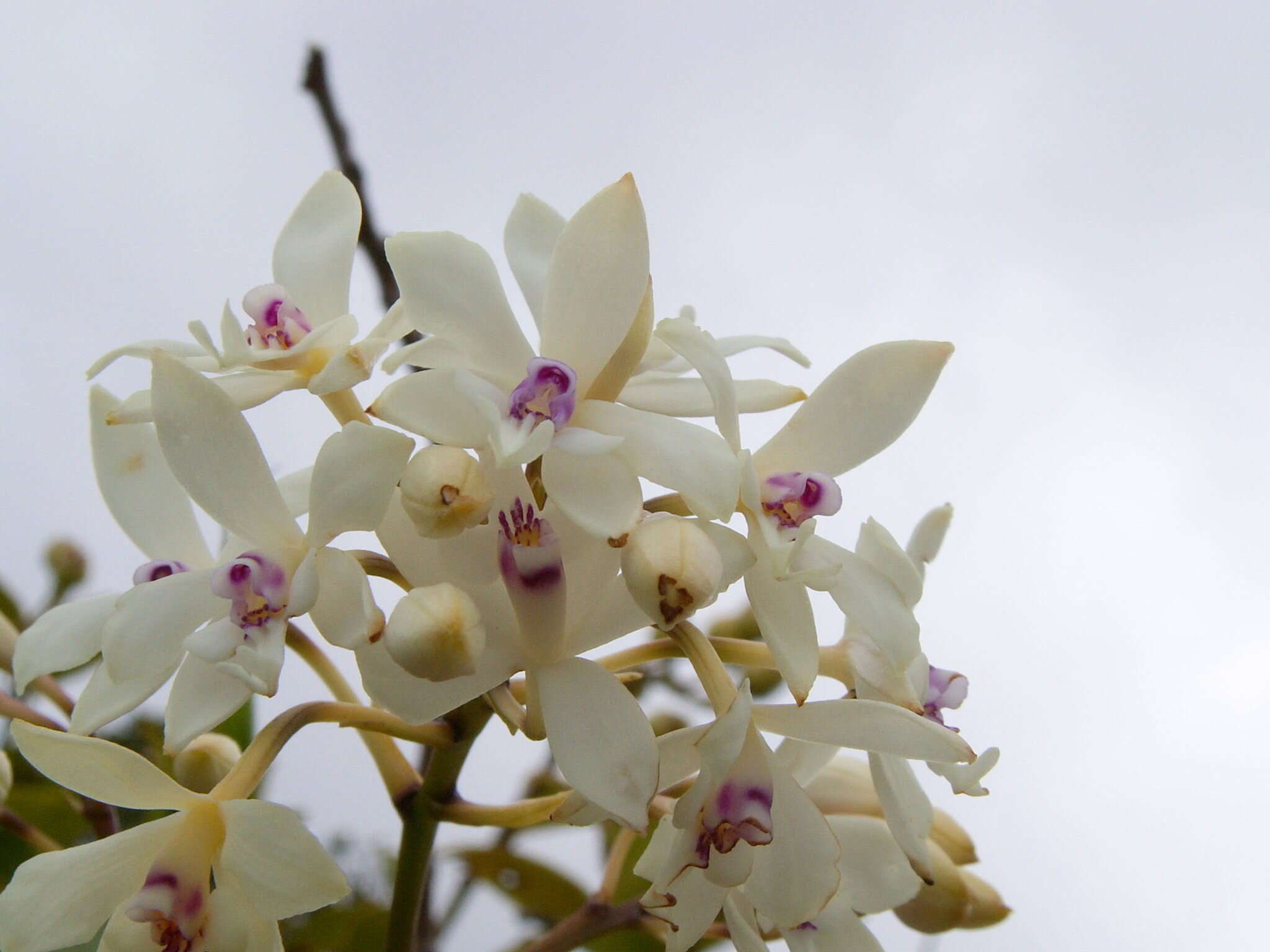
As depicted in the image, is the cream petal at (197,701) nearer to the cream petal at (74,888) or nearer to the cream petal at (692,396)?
the cream petal at (74,888)

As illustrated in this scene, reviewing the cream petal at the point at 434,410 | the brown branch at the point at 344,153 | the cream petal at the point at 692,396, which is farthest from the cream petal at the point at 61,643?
the brown branch at the point at 344,153

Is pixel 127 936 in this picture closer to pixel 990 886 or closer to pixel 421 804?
pixel 421 804

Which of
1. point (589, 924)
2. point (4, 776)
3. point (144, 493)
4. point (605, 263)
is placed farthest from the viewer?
point (4, 776)

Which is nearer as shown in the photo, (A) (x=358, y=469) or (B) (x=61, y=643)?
(A) (x=358, y=469)

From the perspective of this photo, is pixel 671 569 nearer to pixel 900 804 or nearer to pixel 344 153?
pixel 900 804

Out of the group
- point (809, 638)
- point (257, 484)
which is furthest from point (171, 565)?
point (809, 638)

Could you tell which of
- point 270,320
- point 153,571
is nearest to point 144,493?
point 153,571
